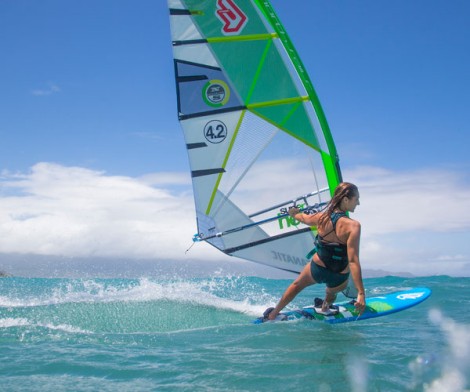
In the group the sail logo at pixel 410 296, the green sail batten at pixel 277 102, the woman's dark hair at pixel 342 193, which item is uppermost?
the green sail batten at pixel 277 102

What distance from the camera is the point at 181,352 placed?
420 cm

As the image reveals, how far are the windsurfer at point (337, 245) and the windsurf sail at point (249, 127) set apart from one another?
3.51 feet

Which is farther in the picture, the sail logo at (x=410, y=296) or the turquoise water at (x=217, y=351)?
the sail logo at (x=410, y=296)

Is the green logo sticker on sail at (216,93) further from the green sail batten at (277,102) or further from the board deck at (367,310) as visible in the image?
the board deck at (367,310)

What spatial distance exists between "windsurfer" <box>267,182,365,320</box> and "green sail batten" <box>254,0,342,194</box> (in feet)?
3.83

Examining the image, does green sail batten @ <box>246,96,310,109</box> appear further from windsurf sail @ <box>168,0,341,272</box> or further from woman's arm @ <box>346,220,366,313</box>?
woman's arm @ <box>346,220,366,313</box>

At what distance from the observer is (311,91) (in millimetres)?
6172

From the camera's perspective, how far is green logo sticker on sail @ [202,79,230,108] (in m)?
6.42

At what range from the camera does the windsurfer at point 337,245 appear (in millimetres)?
4500

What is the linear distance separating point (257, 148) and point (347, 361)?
3455 millimetres

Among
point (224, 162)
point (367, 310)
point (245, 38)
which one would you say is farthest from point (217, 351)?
point (245, 38)

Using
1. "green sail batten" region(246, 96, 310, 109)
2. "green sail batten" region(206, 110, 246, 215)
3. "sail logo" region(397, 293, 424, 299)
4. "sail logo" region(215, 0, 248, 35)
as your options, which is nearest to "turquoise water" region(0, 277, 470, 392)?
"sail logo" region(397, 293, 424, 299)

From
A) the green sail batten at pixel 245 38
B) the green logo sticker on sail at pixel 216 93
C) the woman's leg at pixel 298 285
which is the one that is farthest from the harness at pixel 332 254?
the green sail batten at pixel 245 38

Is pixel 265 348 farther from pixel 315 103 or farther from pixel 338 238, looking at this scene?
pixel 315 103
